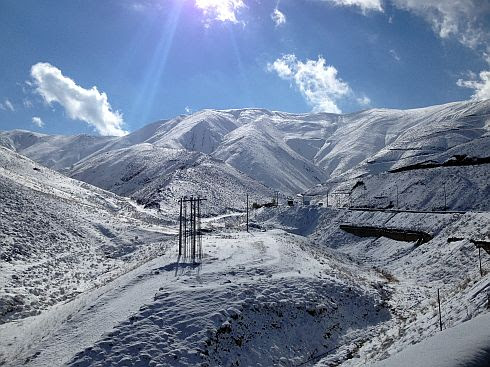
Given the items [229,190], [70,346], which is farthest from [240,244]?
[229,190]

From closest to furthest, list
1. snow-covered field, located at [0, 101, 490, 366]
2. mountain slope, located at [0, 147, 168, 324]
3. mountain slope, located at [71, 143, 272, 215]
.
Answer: snow-covered field, located at [0, 101, 490, 366] < mountain slope, located at [0, 147, 168, 324] < mountain slope, located at [71, 143, 272, 215]

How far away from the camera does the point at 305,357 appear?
60.0 ft

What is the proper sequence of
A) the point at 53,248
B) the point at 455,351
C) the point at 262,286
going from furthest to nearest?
the point at 53,248 < the point at 262,286 < the point at 455,351

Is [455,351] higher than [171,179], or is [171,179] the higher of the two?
[171,179]

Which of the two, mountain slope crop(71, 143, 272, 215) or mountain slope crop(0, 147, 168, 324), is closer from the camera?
mountain slope crop(0, 147, 168, 324)

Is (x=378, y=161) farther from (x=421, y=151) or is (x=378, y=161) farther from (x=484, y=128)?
(x=484, y=128)

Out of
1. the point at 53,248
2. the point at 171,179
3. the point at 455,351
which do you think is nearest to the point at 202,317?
the point at 455,351

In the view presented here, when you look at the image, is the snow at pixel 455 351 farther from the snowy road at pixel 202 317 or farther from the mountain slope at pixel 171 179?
the mountain slope at pixel 171 179

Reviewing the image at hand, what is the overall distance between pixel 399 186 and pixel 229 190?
67566 millimetres

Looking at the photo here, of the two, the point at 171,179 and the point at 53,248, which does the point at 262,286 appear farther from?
the point at 171,179

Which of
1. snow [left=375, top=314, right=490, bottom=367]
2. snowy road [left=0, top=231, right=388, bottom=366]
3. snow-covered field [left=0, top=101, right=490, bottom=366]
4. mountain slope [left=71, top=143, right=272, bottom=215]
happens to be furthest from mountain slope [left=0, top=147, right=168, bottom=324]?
mountain slope [left=71, top=143, right=272, bottom=215]

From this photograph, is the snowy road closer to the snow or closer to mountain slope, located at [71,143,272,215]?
the snow

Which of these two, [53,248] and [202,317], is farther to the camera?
[53,248]

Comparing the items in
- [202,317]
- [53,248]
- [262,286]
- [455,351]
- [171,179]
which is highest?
[171,179]
